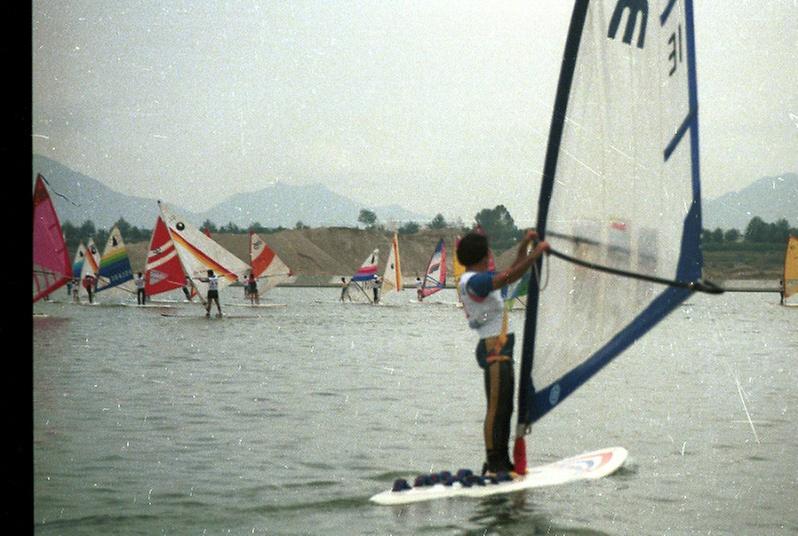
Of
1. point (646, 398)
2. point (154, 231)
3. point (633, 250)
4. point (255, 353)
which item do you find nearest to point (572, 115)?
point (633, 250)

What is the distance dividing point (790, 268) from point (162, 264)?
28.1 metres

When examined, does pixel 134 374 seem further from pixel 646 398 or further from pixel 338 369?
pixel 646 398

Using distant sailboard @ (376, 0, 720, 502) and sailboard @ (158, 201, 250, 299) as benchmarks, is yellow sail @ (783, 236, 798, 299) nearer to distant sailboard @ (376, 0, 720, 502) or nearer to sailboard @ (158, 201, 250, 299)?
sailboard @ (158, 201, 250, 299)

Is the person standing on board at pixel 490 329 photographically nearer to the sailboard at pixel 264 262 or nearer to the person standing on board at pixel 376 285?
the sailboard at pixel 264 262

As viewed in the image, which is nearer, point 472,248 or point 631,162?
point 631,162

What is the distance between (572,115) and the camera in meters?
5.51

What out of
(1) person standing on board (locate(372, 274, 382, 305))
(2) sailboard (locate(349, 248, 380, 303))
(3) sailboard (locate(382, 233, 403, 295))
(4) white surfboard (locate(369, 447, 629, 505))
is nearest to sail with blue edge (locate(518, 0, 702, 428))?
(4) white surfboard (locate(369, 447, 629, 505))

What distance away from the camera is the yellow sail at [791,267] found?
4622 centimetres

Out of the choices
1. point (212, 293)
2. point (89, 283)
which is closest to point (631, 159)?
point (212, 293)

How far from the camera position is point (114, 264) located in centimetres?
4125

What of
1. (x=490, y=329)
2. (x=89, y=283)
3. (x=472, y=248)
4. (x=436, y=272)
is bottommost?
(x=490, y=329)

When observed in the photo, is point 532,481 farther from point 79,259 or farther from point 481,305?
point 79,259

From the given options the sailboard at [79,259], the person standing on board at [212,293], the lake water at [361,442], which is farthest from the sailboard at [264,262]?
the lake water at [361,442]

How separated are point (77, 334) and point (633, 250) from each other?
18.4 m
